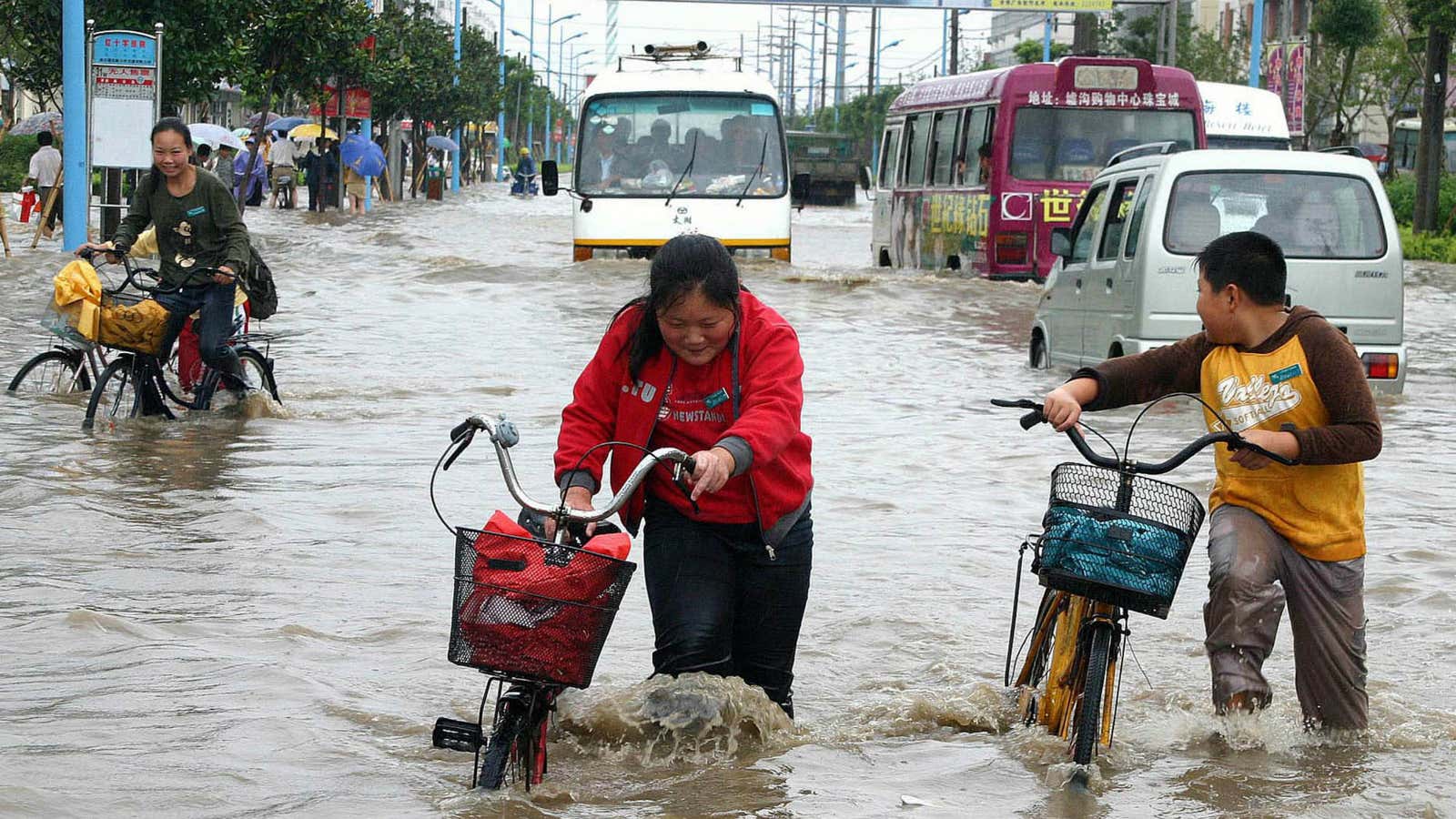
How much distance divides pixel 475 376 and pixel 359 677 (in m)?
8.79

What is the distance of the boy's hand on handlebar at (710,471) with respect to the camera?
419cm

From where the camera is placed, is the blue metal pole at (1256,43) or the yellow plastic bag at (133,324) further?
the blue metal pole at (1256,43)

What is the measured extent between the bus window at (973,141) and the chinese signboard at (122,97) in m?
8.38

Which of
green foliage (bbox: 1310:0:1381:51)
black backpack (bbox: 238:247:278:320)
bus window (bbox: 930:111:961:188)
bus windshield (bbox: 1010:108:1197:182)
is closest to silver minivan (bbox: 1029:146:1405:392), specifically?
black backpack (bbox: 238:247:278:320)

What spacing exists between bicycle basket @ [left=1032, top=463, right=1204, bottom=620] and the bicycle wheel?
29.2 feet

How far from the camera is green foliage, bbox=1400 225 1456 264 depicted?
105 ft

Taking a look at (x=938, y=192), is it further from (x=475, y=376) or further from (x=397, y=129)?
(x=397, y=129)

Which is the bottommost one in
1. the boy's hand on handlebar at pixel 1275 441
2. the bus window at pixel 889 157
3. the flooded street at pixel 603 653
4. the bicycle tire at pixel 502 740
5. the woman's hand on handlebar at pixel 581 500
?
the flooded street at pixel 603 653

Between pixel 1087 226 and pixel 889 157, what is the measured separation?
11.5 m

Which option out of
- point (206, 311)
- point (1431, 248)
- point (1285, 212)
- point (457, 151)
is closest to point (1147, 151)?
point (1285, 212)

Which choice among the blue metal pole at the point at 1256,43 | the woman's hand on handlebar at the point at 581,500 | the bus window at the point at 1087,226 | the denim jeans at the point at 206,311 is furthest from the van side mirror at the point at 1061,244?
the blue metal pole at the point at 1256,43

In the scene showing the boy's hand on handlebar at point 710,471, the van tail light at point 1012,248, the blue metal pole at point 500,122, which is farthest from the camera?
the blue metal pole at point 500,122

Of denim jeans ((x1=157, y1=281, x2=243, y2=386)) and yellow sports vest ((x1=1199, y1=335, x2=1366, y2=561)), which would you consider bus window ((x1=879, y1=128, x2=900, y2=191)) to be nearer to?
denim jeans ((x1=157, y1=281, x2=243, y2=386))

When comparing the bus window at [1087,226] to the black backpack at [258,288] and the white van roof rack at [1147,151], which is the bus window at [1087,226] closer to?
the white van roof rack at [1147,151]
